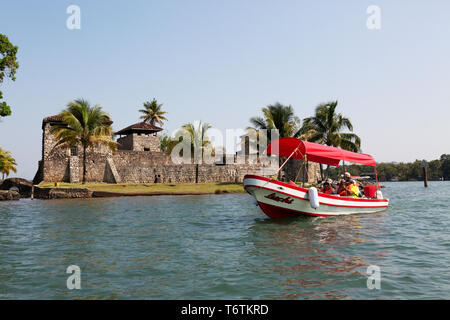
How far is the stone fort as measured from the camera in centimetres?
3984

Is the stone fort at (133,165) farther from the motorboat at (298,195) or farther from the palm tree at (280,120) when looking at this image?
the motorboat at (298,195)

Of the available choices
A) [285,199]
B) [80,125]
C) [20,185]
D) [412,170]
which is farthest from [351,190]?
[412,170]

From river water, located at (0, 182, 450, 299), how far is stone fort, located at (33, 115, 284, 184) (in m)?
25.3

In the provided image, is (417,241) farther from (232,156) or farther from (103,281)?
(232,156)

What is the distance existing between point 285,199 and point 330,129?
26.0 meters

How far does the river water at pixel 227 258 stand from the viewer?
21.9 feet

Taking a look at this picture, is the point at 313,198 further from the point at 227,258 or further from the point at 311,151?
the point at 227,258

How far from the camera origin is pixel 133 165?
44469 millimetres

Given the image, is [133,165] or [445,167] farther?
[445,167]

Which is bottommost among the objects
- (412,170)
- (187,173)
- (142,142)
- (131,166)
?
(187,173)

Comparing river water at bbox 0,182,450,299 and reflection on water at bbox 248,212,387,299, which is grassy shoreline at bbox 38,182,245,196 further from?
reflection on water at bbox 248,212,387,299

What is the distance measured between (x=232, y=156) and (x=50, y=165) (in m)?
22.2

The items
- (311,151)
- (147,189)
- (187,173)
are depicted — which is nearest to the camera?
(311,151)
